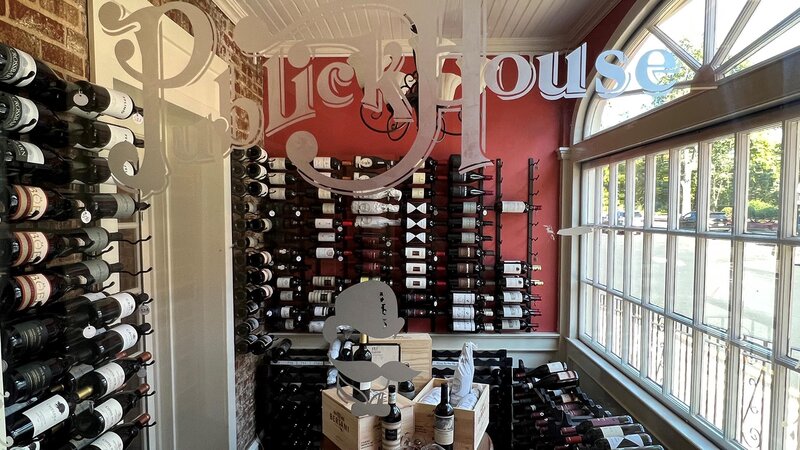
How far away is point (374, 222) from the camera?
4.31ft

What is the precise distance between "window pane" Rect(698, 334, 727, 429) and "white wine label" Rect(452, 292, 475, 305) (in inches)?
30.3

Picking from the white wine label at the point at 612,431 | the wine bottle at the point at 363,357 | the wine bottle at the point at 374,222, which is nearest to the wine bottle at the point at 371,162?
the wine bottle at the point at 374,222

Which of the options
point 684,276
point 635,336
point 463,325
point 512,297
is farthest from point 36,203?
point 684,276

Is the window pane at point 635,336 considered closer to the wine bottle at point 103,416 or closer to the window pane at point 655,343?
the window pane at point 655,343

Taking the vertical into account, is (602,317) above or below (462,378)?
above

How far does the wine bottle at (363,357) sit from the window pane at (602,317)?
0.69 metres

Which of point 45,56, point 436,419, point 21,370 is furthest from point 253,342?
point 45,56

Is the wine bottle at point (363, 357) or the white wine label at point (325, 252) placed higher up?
the white wine label at point (325, 252)

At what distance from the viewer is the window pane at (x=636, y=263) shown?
3.36 ft

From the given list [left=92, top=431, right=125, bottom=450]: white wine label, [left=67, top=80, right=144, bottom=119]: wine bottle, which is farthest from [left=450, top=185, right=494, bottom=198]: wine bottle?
[left=92, top=431, right=125, bottom=450]: white wine label

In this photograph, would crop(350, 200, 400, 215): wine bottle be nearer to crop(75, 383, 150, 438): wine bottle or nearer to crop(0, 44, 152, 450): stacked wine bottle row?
crop(0, 44, 152, 450): stacked wine bottle row

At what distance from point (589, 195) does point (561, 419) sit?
132 cm

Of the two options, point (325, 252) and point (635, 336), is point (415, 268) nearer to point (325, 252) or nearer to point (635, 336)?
point (325, 252)

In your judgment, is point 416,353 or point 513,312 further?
point 513,312
